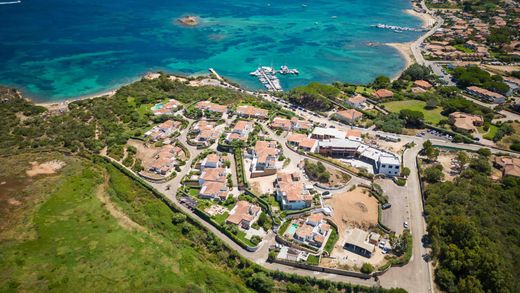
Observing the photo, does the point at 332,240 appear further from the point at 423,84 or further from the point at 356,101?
the point at 423,84

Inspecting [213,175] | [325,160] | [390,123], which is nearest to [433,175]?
[325,160]

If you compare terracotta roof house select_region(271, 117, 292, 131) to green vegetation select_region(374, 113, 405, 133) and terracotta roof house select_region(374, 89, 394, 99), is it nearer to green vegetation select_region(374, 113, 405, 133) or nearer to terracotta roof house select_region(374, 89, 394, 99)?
green vegetation select_region(374, 113, 405, 133)

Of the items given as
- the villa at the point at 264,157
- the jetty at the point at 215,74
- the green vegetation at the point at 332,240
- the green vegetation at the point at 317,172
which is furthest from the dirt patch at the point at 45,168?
the jetty at the point at 215,74

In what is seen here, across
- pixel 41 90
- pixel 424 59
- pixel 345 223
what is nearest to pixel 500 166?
pixel 345 223

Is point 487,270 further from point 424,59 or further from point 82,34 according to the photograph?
point 82,34

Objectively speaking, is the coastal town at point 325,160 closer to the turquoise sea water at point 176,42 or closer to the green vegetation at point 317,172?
the green vegetation at point 317,172

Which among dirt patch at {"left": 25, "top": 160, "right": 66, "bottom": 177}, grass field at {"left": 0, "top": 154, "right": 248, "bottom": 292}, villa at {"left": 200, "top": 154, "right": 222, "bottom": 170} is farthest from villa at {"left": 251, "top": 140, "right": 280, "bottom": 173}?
dirt patch at {"left": 25, "top": 160, "right": 66, "bottom": 177}
